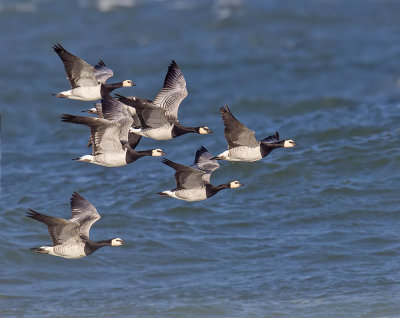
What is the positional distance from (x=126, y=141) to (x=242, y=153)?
→ 7.14 ft

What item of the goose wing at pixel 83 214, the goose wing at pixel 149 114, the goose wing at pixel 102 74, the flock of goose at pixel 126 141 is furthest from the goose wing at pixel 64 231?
the goose wing at pixel 102 74

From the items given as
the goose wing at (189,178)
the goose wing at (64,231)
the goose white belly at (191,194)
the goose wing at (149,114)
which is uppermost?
the goose wing at (149,114)

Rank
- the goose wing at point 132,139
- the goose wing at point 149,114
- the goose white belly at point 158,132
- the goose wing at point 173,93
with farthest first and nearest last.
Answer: the goose wing at point 132,139
the goose wing at point 173,93
the goose white belly at point 158,132
the goose wing at point 149,114

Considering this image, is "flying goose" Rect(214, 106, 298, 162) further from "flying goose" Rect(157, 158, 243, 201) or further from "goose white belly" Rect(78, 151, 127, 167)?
"goose white belly" Rect(78, 151, 127, 167)

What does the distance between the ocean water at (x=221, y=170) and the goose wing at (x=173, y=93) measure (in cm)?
399

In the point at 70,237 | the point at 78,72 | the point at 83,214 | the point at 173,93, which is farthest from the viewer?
the point at 173,93

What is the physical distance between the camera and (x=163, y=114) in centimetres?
1539

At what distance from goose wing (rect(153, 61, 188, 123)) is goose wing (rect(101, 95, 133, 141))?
0.66 m

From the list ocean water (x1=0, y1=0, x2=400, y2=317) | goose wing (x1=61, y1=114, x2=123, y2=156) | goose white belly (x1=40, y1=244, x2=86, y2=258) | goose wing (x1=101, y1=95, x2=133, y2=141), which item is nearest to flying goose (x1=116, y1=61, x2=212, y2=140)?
goose wing (x1=101, y1=95, x2=133, y2=141)

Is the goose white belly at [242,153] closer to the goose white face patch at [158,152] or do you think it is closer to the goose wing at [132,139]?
the goose white face patch at [158,152]

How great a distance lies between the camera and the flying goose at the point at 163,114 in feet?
50.1

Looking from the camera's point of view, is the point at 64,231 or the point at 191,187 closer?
the point at 64,231

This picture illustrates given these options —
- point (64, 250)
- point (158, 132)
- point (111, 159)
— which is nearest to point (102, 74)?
point (158, 132)

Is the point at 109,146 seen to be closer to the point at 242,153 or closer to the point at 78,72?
the point at 78,72
